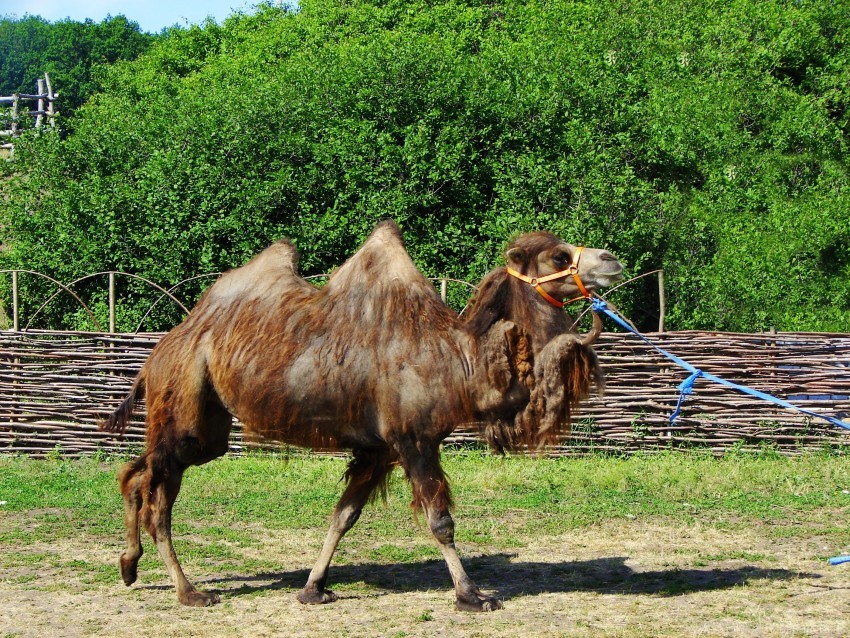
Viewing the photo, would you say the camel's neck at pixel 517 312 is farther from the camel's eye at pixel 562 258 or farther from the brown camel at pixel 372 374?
the camel's eye at pixel 562 258

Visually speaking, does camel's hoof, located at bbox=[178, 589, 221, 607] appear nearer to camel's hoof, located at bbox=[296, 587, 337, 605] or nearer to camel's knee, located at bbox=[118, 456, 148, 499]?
camel's hoof, located at bbox=[296, 587, 337, 605]

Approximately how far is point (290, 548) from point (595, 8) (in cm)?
1876

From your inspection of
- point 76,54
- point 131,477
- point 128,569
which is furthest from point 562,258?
point 76,54

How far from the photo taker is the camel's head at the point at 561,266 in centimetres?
614

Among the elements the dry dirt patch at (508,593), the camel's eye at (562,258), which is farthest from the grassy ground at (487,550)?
the camel's eye at (562,258)

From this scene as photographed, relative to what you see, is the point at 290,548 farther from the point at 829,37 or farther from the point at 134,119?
the point at 829,37

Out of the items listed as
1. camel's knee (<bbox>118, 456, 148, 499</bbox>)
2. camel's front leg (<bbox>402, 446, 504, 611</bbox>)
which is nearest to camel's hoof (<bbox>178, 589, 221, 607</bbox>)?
camel's knee (<bbox>118, 456, 148, 499</bbox>)

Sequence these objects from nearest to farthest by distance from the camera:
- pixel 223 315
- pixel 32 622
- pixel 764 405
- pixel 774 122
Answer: pixel 32 622, pixel 223 315, pixel 764 405, pixel 774 122

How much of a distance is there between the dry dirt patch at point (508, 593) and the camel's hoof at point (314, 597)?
7cm

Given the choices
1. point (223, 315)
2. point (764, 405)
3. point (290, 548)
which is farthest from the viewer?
point (764, 405)

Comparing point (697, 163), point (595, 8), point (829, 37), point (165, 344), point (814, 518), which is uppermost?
point (595, 8)

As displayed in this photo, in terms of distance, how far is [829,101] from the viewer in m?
19.4

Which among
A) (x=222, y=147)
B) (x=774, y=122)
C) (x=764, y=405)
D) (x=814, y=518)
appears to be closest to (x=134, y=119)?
(x=222, y=147)

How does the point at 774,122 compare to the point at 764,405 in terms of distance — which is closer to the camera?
the point at 764,405
